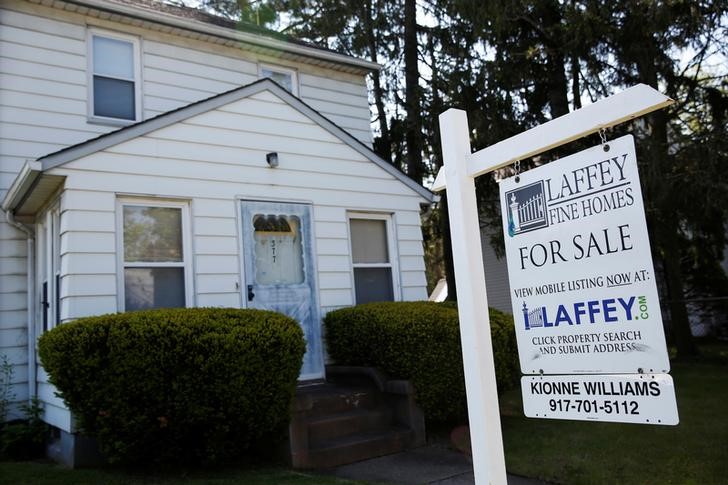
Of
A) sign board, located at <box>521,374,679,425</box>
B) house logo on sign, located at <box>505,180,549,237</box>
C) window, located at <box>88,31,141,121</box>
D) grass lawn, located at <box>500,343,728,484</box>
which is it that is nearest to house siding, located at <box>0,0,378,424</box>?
window, located at <box>88,31,141,121</box>

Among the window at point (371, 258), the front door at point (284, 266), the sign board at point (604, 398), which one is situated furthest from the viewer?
the window at point (371, 258)

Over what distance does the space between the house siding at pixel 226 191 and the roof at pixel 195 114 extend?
0.06m

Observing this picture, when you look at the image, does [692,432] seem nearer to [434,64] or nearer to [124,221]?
[124,221]

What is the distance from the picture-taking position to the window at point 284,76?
10.5 metres

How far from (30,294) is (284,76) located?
5537mm

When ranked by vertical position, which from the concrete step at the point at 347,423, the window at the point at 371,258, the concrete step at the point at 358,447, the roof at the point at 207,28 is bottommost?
the concrete step at the point at 358,447

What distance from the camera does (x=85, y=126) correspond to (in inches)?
334

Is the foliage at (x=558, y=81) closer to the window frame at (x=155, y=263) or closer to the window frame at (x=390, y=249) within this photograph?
the window frame at (x=390, y=249)

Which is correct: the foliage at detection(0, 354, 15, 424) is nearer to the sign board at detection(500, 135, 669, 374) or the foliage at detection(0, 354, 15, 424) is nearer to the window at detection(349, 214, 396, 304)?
the window at detection(349, 214, 396, 304)

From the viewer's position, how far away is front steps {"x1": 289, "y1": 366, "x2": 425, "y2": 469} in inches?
226

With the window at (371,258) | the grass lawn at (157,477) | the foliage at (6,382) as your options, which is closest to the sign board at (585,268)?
the grass lawn at (157,477)

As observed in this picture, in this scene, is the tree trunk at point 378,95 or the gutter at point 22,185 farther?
the tree trunk at point 378,95

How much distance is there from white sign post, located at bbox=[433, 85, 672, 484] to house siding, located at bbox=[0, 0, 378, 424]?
14.3 ft

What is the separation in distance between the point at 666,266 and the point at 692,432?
7128mm
